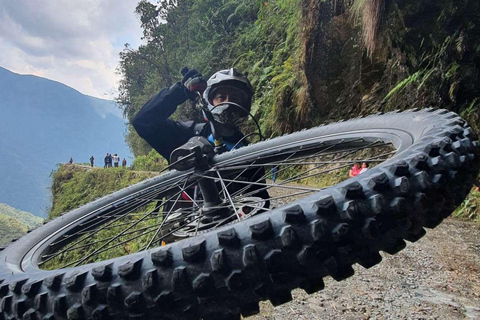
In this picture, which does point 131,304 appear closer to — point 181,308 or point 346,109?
point 181,308

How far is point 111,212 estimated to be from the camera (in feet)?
6.66

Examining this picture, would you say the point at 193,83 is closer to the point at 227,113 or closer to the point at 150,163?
the point at 227,113

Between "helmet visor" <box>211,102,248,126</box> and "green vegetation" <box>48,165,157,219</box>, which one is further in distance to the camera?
"green vegetation" <box>48,165,157,219</box>

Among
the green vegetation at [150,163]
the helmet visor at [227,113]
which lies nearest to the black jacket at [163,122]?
the helmet visor at [227,113]

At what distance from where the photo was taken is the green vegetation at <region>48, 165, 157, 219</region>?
15.5 metres

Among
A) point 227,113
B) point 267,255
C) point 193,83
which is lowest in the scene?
point 267,255

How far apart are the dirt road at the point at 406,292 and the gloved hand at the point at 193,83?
1.75m

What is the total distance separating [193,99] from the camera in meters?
3.08

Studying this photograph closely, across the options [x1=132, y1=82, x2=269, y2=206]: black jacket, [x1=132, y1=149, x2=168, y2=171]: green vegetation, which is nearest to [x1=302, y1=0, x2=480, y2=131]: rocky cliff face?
[x1=132, y1=82, x2=269, y2=206]: black jacket

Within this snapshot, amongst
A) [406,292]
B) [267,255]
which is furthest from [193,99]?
[267,255]

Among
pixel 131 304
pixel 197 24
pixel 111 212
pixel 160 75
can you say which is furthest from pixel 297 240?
pixel 160 75

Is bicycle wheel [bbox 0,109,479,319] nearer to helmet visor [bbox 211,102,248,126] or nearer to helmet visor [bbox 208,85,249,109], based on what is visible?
helmet visor [bbox 211,102,248,126]

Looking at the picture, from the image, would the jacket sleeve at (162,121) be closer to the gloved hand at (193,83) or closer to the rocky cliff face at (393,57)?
the gloved hand at (193,83)

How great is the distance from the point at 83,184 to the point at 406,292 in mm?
17924
